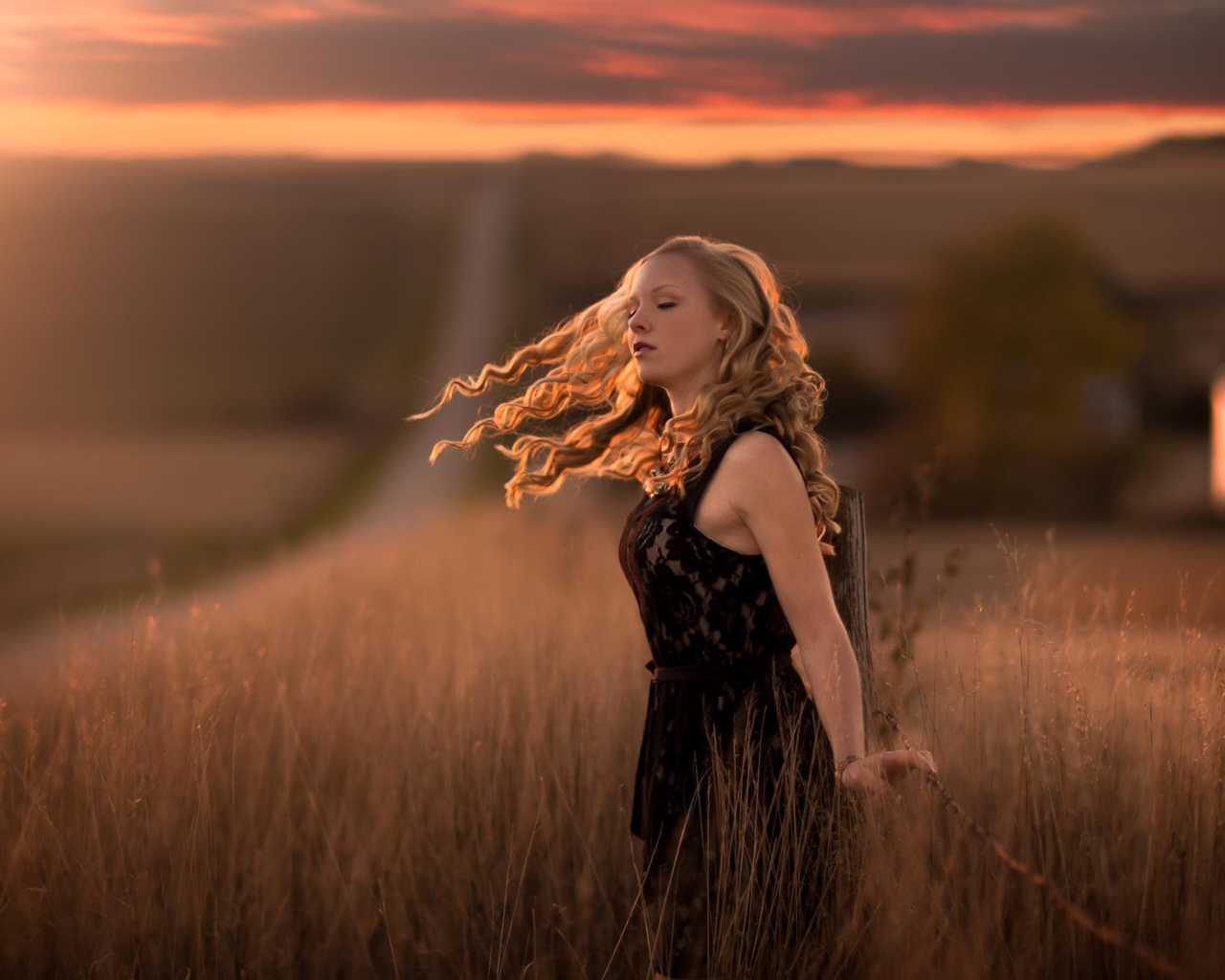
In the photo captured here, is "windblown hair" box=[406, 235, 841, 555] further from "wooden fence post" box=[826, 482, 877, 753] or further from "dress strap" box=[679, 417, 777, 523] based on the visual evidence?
"wooden fence post" box=[826, 482, 877, 753]

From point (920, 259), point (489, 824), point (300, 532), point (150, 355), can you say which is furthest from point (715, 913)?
point (920, 259)

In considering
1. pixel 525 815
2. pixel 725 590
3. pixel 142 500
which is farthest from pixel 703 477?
pixel 142 500

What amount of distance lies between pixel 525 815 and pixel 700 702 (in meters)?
1.33

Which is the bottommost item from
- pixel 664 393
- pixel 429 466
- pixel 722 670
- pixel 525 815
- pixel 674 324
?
pixel 525 815

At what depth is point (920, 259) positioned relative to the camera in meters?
Result: 57.2

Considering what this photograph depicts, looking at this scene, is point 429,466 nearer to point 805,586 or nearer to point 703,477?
point 703,477

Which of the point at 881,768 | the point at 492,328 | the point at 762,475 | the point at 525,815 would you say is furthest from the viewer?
the point at 492,328

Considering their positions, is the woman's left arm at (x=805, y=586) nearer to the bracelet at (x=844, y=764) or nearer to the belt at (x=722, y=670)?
the bracelet at (x=844, y=764)

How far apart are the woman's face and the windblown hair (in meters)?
0.03

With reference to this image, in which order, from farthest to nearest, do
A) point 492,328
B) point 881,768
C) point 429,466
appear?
point 492,328, point 429,466, point 881,768

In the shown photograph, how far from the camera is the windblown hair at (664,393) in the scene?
2725mm

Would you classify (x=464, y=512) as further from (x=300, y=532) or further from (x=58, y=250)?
(x=58, y=250)

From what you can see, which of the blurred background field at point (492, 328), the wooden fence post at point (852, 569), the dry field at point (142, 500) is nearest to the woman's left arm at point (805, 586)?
the wooden fence post at point (852, 569)

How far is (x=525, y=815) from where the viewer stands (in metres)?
3.83
